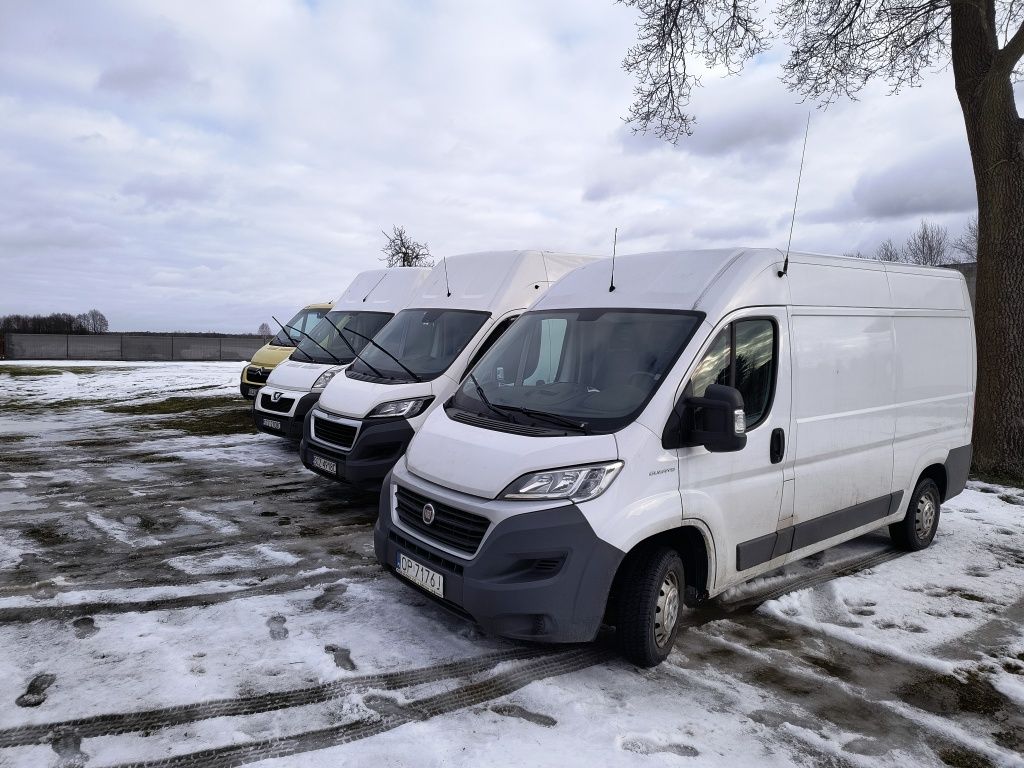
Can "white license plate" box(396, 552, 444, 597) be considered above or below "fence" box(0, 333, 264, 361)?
below

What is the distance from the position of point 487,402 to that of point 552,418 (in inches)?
23.2

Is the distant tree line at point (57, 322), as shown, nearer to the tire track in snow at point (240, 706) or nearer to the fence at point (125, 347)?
the fence at point (125, 347)

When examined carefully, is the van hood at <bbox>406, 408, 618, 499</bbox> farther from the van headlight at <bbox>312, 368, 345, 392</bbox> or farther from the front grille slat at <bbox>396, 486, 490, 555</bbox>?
the van headlight at <bbox>312, 368, 345, 392</bbox>

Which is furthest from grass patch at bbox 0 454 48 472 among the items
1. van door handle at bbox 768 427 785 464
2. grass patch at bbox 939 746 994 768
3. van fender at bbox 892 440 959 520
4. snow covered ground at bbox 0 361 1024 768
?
grass patch at bbox 939 746 994 768

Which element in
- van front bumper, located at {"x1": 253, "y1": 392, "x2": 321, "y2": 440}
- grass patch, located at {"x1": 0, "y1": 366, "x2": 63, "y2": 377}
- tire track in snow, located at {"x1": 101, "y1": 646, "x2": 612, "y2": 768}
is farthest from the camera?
grass patch, located at {"x1": 0, "y1": 366, "x2": 63, "y2": 377}

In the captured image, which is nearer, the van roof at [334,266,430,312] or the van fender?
the van fender

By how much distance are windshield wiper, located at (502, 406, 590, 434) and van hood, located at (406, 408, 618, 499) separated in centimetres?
8

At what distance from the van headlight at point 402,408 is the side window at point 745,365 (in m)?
3.53

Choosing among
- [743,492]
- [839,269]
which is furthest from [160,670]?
[839,269]

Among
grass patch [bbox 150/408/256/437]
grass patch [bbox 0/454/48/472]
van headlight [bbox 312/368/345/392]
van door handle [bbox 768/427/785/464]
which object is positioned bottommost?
grass patch [bbox 0/454/48/472]

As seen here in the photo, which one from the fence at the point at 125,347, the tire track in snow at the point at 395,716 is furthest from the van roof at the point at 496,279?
the fence at the point at 125,347

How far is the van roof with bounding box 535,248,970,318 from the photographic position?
14.6 feet

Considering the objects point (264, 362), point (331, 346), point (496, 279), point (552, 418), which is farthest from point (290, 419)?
point (552, 418)

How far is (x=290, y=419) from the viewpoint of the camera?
30.0 feet
